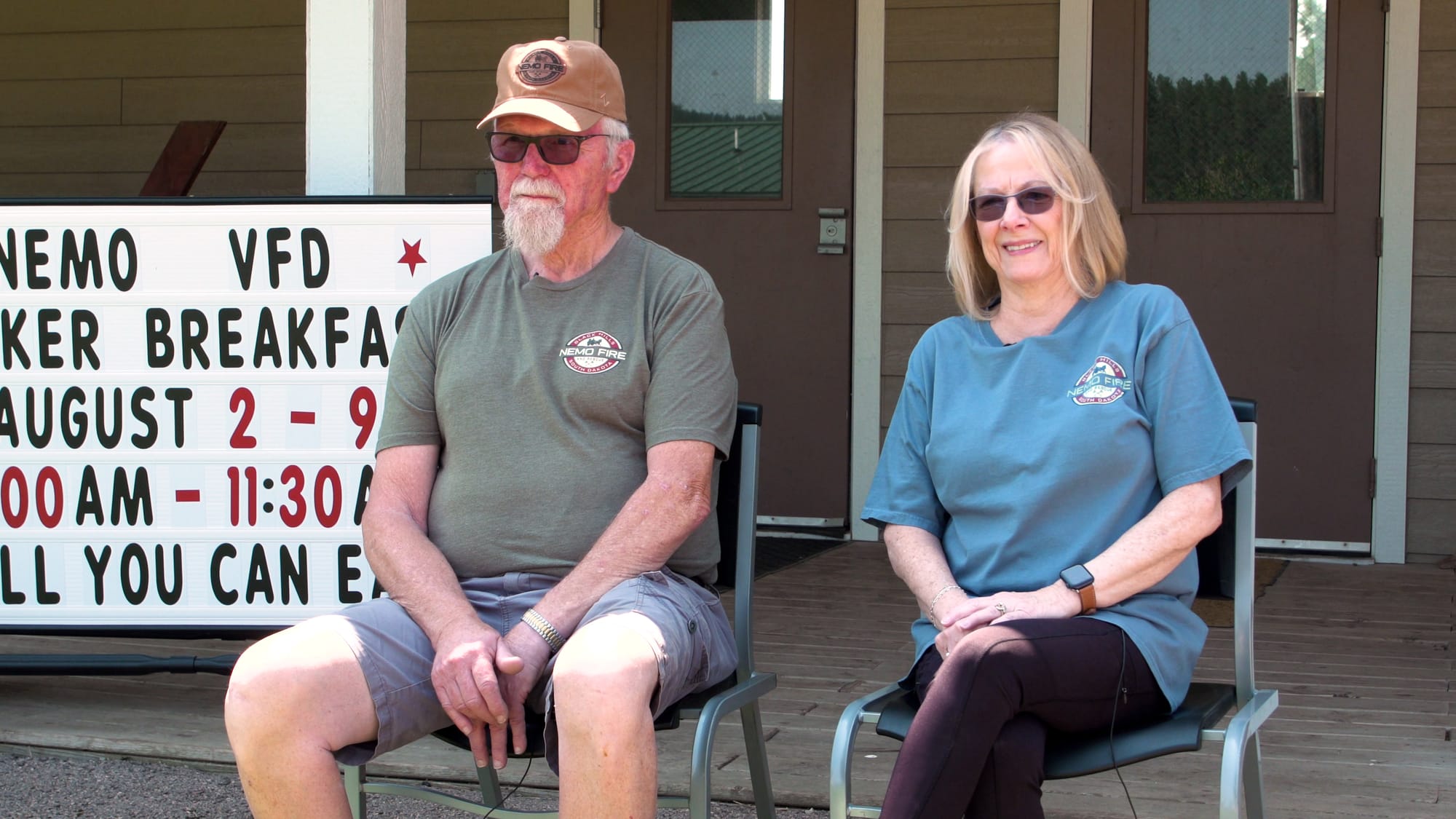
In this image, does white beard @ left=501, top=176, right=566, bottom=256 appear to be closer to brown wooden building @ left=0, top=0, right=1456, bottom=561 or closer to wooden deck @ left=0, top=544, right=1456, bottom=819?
wooden deck @ left=0, top=544, right=1456, bottom=819

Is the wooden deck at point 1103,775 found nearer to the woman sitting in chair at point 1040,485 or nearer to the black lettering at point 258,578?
the black lettering at point 258,578

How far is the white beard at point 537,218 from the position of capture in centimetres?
233

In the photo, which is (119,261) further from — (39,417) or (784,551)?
(784,551)

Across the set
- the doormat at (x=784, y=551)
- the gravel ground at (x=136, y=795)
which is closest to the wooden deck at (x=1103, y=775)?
the gravel ground at (x=136, y=795)

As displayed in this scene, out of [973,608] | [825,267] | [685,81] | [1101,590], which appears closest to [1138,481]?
[1101,590]

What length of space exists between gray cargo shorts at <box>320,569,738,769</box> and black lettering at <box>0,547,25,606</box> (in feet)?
4.26

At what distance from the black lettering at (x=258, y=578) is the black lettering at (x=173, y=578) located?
147 millimetres

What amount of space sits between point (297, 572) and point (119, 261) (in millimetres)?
745

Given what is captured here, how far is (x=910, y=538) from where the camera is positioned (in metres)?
2.18

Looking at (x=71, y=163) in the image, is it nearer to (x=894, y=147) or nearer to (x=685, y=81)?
(x=685, y=81)

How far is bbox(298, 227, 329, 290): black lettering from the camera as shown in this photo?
298cm

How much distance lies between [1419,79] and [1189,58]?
0.75m

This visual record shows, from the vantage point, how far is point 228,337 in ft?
9.89

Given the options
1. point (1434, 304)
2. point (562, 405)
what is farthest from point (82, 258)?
point (1434, 304)
